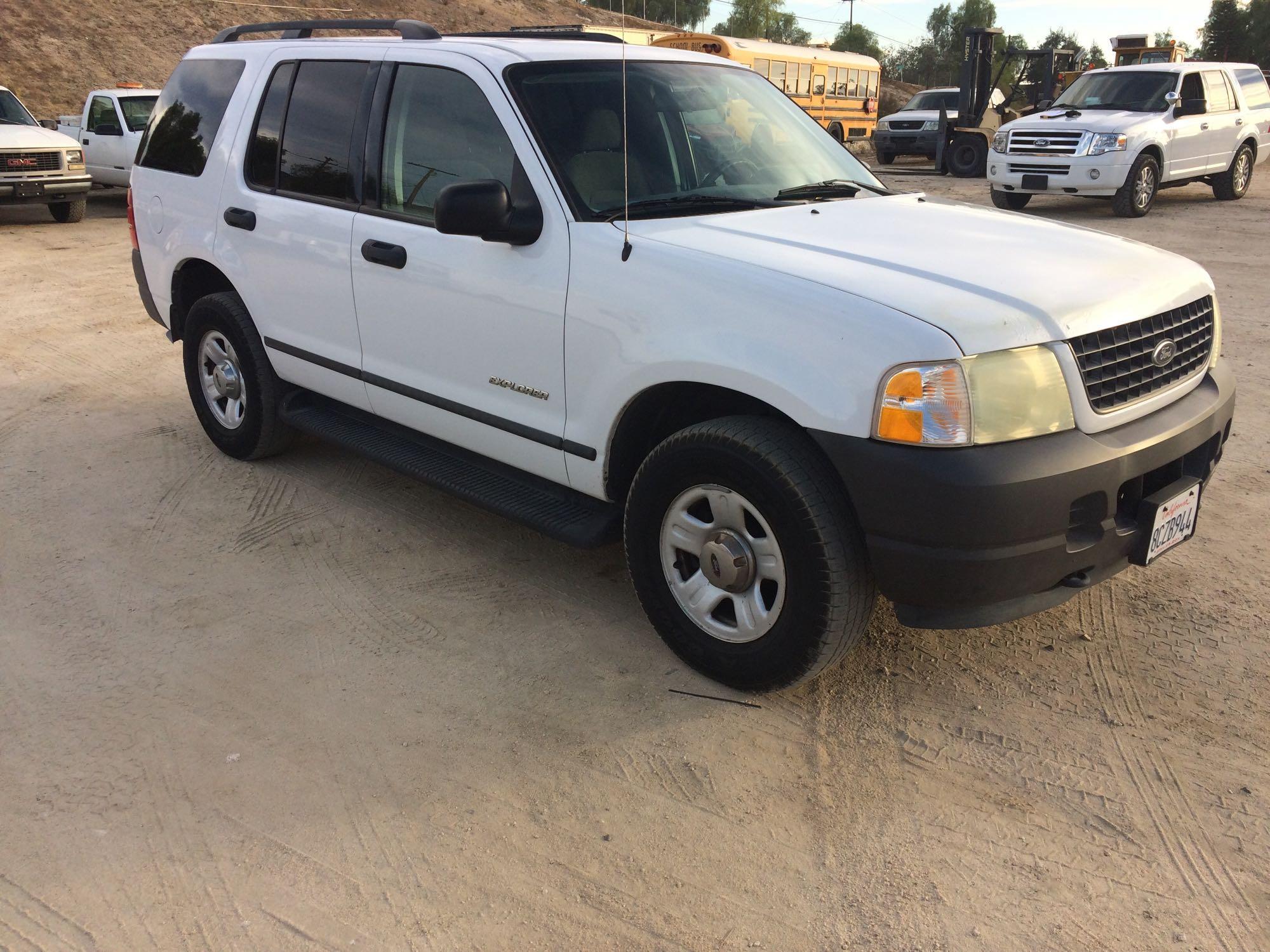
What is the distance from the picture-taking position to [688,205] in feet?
12.4

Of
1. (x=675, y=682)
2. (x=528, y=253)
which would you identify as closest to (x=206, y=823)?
(x=675, y=682)

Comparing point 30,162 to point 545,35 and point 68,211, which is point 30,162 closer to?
point 68,211

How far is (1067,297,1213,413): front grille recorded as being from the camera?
3.08 meters

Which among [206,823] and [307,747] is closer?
[206,823]

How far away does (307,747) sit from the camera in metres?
3.23

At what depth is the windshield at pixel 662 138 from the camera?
3.74 m

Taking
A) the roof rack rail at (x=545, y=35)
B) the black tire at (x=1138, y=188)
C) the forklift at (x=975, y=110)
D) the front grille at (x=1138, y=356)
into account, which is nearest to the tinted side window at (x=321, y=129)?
the roof rack rail at (x=545, y=35)

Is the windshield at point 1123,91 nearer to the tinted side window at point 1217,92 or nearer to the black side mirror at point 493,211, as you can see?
the tinted side window at point 1217,92

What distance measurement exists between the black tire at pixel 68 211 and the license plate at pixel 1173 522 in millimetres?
15228

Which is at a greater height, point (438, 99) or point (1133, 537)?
point (438, 99)

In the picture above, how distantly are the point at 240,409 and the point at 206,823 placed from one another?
2.99 m

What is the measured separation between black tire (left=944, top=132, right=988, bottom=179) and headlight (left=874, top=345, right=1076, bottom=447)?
19266 millimetres

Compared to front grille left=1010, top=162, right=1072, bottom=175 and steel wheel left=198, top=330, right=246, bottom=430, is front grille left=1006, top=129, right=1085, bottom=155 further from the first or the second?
steel wheel left=198, top=330, right=246, bottom=430

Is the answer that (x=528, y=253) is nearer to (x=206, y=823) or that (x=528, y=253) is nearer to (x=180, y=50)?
(x=206, y=823)
